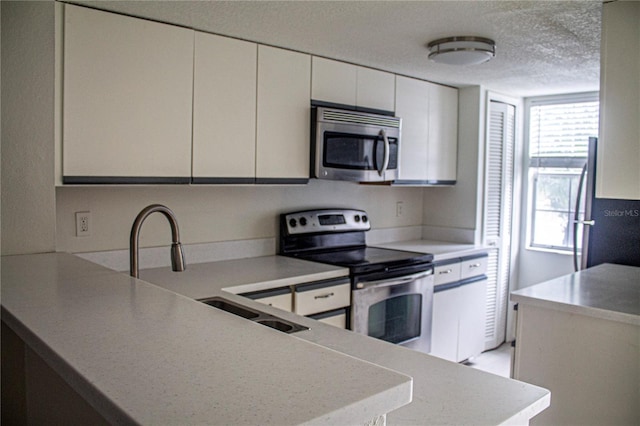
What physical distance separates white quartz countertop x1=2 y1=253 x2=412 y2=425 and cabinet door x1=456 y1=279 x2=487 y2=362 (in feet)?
10.2

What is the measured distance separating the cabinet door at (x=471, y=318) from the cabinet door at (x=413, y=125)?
93cm

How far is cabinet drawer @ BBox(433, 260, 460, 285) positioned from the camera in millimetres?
3715

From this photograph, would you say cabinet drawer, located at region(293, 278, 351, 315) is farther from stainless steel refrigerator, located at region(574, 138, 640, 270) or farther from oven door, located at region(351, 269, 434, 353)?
stainless steel refrigerator, located at region(574, 138, 640, 270)

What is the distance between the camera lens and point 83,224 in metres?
2.65

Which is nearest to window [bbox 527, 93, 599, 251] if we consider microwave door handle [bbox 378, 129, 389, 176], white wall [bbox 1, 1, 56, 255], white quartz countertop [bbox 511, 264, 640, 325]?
white quartz countertop [bbox 511, 264, 640, 325]

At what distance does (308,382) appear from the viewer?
2.59 feet

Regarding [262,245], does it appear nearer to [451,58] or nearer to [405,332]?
[405,332]

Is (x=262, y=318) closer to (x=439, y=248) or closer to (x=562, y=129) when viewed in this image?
(x=439, y=248)

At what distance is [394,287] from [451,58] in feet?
4.40

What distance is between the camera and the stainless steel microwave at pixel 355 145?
317 cm

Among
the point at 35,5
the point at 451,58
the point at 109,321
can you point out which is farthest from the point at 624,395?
the point at 35,5

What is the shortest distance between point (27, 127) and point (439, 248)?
2.83 metres

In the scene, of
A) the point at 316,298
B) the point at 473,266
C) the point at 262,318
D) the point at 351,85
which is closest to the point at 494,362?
the point at 473,266

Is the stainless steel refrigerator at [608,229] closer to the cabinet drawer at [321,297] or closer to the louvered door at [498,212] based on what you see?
the louvered door at [498,212]
